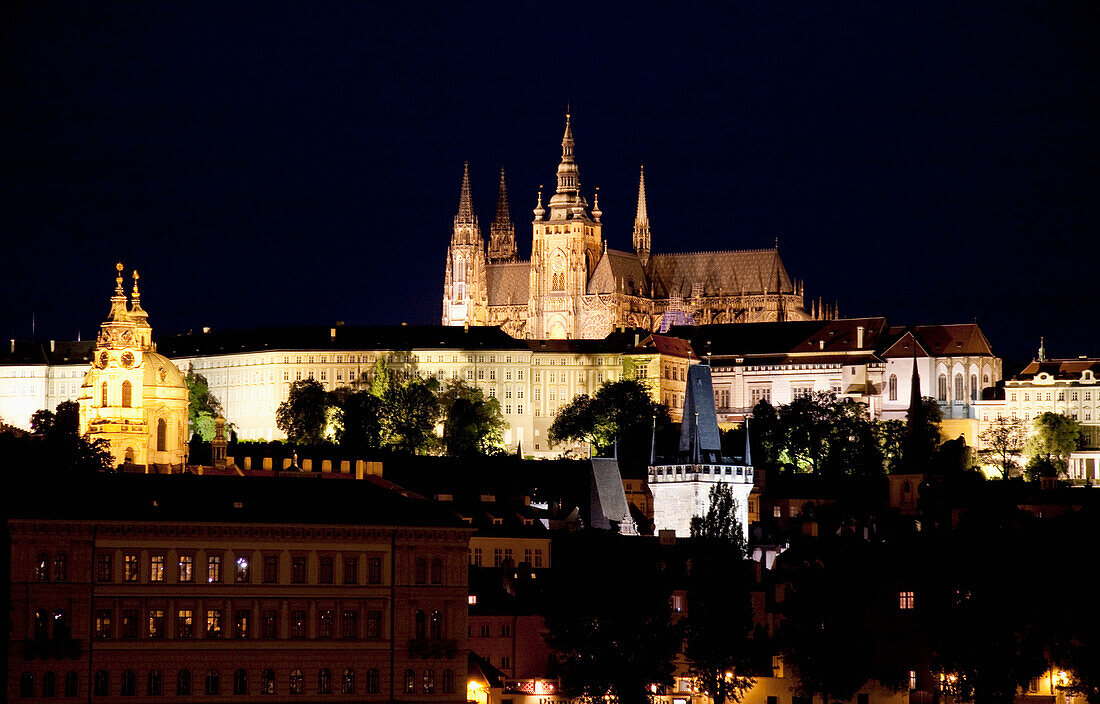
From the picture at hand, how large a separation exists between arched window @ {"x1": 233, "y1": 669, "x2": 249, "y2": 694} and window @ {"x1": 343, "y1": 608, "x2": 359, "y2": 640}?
3.67m

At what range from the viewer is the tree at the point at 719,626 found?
311ft

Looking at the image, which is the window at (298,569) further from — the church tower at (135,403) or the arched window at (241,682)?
the church tower at (135,403)

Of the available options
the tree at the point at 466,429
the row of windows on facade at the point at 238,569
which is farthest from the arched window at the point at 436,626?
the tree at the point at 466,429

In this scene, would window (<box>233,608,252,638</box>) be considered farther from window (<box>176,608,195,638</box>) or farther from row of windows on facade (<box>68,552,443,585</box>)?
window (<box>176,608,195,638</box>)

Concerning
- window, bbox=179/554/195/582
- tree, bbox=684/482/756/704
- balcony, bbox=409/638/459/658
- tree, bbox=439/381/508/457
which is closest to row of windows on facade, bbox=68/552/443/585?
window, bbox=179/554/195/582

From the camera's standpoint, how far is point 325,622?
8575cm

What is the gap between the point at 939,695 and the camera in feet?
315

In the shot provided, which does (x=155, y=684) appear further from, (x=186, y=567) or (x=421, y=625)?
(x=421, y=625)

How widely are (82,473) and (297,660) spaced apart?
523 inches

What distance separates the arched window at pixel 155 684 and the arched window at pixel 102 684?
4.00 feet

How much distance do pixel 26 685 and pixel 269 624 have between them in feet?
27.0

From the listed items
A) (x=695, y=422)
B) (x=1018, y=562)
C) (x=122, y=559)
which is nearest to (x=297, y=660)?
(x=122, y=559)

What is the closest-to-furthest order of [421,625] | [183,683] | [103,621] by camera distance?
[183,683], [103,621], [421,625]

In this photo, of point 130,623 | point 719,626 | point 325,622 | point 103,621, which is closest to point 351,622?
point 325,622
